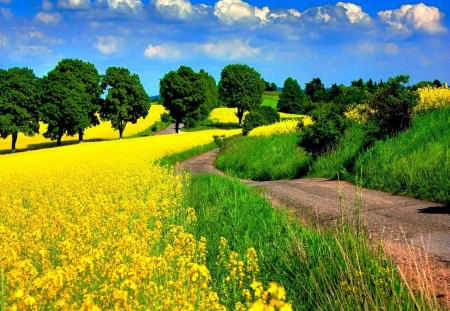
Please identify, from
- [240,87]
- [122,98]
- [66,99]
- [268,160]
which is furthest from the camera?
[240,87]

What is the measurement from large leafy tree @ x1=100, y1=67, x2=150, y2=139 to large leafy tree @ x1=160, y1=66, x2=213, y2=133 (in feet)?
23.6

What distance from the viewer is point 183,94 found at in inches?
3108

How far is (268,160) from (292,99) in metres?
90.5

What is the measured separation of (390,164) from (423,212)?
4601mm

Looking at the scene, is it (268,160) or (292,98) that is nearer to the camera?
(268,160)

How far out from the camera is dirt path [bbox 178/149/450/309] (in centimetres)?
543

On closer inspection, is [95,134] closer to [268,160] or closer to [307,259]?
[268,160]

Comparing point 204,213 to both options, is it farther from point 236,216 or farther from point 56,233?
point 56,233

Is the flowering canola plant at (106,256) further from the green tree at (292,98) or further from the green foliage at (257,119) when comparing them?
the green tree at (292,98)

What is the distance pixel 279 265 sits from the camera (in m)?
6.04

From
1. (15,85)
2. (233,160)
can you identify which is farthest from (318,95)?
(233,160)

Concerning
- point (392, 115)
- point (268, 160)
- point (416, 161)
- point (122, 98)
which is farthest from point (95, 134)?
point (416, 161)

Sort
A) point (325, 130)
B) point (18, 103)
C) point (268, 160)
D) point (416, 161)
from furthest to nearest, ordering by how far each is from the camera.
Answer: point (18, 103) → point (268, 160) → point (325, 130) → point (416, 161)

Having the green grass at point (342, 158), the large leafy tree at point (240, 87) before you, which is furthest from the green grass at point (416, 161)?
the large leafy tree at point (240, 87)
